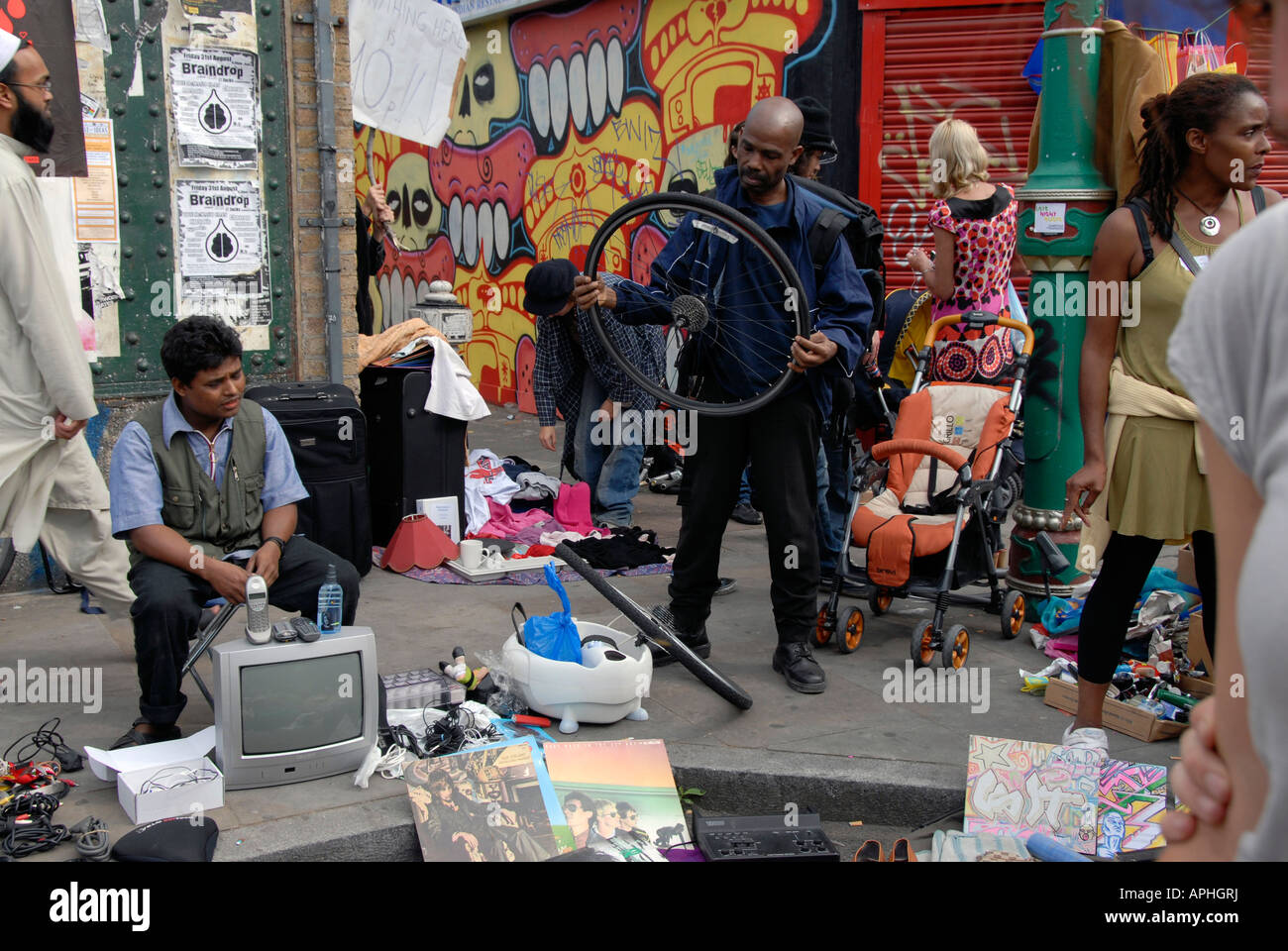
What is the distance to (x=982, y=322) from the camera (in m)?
5.93

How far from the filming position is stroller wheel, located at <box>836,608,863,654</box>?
5.37m

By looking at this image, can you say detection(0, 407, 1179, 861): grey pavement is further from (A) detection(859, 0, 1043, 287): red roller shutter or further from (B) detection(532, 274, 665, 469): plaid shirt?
(A) detection(859, 0, 1043, 287): red roller shutter

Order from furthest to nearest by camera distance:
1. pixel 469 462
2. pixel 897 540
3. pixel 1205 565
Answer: pixel 469 462, pixel 897 540, pixel 1205 565

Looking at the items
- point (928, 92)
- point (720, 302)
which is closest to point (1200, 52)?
point (928, 92)

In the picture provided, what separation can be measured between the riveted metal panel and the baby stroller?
356 centimetres

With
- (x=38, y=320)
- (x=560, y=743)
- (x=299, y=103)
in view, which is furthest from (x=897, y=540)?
(x=299, y=103)

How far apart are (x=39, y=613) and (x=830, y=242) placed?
412 centimetres

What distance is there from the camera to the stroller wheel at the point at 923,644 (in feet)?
16.8

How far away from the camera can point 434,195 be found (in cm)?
1488

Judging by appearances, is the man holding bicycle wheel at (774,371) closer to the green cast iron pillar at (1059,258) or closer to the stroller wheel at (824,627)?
the stroller wheel at (824,627)

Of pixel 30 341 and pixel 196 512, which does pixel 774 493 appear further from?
pixel 30 341

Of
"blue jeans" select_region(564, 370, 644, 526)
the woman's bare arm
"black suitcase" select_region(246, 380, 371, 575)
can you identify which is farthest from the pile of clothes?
the woman's bare arm

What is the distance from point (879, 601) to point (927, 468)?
0.71 metres

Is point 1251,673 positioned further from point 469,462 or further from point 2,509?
point 469,462
